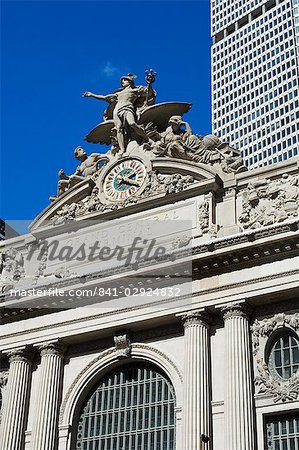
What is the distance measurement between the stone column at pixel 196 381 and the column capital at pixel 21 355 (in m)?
7.17

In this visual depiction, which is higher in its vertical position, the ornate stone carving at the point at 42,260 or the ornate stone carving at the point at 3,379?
the ornate stone carving at the point at 42,260

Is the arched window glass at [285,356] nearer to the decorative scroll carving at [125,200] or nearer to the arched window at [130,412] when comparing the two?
the arched window at [130,412]

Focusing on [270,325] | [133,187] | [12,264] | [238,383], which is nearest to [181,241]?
[133,187]

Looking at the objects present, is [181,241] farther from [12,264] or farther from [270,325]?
[12,264]

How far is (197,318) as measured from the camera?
29719mm

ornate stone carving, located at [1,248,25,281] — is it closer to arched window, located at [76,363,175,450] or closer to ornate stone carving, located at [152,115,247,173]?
arched window, located at [76,363,175,450]

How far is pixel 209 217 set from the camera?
3189 centimetres

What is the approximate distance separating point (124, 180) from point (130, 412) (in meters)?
10.1

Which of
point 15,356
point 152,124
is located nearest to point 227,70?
point 152,124

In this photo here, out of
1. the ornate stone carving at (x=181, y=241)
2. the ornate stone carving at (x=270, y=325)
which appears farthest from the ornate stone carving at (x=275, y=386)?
the ornate stone carving at (x=181, y=241)

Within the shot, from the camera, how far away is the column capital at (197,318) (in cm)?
2970

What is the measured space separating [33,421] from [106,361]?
11.7 feet

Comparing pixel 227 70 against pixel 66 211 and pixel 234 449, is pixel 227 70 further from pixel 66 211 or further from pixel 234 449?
pixel 234 449

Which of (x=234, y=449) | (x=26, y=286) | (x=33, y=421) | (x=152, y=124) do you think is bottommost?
(x=234, y=449)
